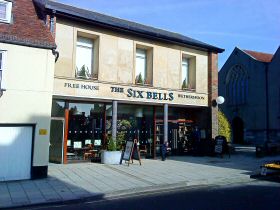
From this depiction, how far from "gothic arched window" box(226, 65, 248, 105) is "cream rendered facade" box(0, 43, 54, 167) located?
2848 cm

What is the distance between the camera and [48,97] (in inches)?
515

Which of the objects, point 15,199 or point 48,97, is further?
point 48,97

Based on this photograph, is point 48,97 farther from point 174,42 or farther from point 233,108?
point 233,108

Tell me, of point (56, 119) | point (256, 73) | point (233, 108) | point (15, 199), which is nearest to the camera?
point (15, 199)

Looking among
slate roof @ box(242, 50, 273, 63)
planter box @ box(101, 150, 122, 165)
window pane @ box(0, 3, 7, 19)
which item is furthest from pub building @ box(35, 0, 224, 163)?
slate roof @ box(242, 50, 273, 63)

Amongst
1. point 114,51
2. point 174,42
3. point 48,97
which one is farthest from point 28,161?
point 174,42

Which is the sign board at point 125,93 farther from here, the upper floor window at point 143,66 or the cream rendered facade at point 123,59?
the upper floor window at point 143,66

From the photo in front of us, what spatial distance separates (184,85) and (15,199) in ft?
43.2

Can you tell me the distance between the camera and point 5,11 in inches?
531

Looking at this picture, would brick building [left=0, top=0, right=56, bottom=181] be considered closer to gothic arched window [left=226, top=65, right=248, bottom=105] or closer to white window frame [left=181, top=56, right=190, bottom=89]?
white window frame [left=181, top=56, right=190, bottom=89]

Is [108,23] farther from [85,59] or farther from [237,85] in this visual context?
[237,85]

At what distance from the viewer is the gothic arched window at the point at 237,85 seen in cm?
3766

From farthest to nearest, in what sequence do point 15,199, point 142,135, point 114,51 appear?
1. point 142,135
2. point 114,51
3. point 15,199

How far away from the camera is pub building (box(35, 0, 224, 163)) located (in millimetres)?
16344
